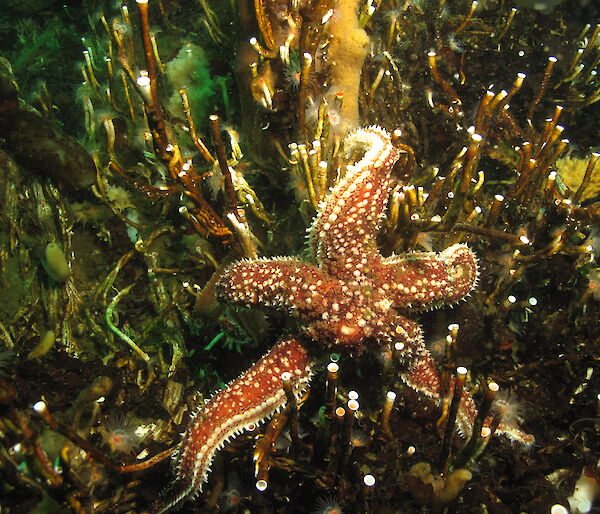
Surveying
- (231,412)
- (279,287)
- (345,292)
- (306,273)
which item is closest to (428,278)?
(345,292)

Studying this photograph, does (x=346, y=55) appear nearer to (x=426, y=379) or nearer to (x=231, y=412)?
(x=426, y=379)

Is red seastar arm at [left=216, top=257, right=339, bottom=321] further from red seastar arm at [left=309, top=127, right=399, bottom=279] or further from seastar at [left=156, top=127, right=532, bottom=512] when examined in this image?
red seastar arm at [left=309, top=127, right=399, bottom=279]

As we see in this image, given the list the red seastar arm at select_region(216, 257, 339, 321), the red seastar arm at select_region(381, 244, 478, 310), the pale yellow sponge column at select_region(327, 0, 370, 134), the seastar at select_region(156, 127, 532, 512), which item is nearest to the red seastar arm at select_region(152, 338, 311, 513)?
the seastar at select_region(156, 127, 532, 512)

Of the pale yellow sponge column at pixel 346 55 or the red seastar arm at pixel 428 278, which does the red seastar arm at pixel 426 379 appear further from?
the pale yellow sponge column at pixel 346 55

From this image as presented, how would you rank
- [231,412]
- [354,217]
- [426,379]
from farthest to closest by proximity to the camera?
[426,379]
[354,217]
[231,412]

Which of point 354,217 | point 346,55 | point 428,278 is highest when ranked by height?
point 346,55

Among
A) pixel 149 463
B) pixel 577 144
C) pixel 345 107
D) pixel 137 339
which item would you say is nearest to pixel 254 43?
pixel 345 107
